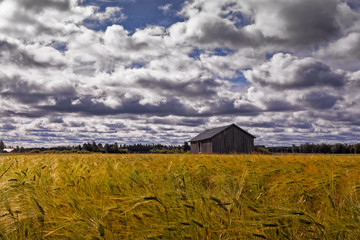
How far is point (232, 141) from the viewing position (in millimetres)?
36594

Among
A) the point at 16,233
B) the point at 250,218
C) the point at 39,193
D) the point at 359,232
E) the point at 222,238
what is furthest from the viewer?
the point at 39,193

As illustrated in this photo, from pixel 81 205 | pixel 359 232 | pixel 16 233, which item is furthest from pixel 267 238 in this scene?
pixel 16 233

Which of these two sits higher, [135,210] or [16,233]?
[135,210]

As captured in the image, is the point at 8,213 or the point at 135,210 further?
the point at 8,213

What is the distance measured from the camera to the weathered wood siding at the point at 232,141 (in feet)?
119

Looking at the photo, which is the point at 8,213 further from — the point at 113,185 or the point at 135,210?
the point at 135,210

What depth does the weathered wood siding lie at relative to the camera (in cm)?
3616

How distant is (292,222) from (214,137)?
113 feet

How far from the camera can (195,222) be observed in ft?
6.28

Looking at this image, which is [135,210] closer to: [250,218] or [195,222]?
[195,222]

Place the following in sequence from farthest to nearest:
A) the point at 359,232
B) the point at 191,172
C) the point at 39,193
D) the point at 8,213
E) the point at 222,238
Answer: the point at 191,172
the point at 39,193
the point at 8,213
the point at 222,238
the point at 359,232

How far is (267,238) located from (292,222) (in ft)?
1.03

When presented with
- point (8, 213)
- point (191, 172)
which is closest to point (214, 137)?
point (191, 172)

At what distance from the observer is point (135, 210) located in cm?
237
